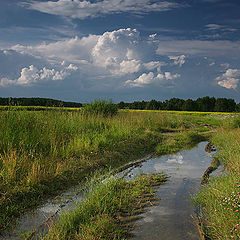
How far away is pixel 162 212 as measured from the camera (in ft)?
15.8

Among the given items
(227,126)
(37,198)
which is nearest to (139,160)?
(37,198)

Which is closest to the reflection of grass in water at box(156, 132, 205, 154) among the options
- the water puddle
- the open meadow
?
the open meadow

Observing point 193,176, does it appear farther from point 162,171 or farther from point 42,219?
point 42,219

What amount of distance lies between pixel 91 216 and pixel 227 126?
1428 centimetres

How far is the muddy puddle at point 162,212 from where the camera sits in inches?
159

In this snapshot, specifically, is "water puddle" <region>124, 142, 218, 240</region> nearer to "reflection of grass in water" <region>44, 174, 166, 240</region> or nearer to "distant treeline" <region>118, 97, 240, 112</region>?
"reflection of grass in water" <region>44, 174, 166, 240</region>

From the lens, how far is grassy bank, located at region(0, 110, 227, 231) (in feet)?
17.4

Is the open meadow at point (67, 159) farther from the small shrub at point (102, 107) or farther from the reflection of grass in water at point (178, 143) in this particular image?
the small shrub at point (102, 107)

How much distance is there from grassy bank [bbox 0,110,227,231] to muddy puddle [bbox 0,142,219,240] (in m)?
0.32

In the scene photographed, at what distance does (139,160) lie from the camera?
29.9 feet

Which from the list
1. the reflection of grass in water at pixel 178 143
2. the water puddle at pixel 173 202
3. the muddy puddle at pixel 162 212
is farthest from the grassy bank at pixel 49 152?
the water puddle at pixel 173 202

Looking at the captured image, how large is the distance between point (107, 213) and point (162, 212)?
1.10 metres

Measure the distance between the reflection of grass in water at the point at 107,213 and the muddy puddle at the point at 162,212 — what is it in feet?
0.74

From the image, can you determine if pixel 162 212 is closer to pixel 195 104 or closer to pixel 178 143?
pixel 178 143
